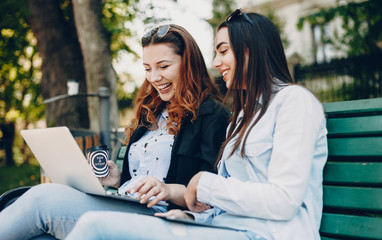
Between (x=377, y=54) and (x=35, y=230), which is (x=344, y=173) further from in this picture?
(x=377, y=54)

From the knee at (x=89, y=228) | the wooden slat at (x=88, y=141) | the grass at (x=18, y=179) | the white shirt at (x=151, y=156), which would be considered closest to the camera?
the knee at (x=89, y=228)

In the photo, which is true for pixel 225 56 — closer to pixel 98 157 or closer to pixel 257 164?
pixel 257 164

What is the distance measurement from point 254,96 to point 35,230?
1.12m

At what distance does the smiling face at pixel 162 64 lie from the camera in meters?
2.37

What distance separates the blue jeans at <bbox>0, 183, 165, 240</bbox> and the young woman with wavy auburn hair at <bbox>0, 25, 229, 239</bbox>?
13 millimetres

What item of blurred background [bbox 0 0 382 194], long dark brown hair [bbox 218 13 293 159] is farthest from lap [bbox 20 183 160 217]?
blurred background [bbox 0 0 382 194]

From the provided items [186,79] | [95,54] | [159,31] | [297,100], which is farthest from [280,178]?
[95,54]

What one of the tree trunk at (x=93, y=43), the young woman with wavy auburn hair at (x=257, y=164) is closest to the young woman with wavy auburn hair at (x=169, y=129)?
the young woman with wavy auburn hair at (x=257, y=164)

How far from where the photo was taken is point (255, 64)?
176cm

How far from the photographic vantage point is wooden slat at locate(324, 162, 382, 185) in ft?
5.58

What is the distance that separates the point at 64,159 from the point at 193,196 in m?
0.61

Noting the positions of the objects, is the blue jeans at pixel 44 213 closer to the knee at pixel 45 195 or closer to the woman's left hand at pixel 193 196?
the knee at pixel 45 195

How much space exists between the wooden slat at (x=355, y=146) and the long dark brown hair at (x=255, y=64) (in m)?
0.37

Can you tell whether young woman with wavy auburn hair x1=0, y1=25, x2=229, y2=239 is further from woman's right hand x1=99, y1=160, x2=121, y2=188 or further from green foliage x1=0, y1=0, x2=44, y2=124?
green foliage x1=0, y1=0, x2=44, y2=124
